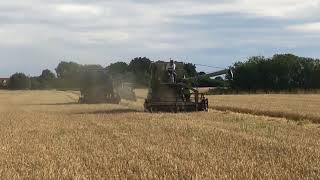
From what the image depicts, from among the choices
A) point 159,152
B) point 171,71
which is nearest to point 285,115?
point 171,71

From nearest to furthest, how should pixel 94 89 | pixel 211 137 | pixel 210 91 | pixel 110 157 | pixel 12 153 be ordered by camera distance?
pixel 110 157 < pixel 12 153 < pixel 211 137 < pixel 94 89 < pixel 210 91

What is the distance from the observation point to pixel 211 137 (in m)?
14.8

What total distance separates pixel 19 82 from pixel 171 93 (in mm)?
116190

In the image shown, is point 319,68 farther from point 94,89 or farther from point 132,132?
point 132,132

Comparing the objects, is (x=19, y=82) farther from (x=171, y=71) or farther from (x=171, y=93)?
(x=171, y=93)

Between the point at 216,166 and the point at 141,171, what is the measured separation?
1.30m

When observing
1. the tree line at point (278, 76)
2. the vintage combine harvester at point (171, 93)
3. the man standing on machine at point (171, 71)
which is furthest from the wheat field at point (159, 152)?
the tree line at point (278, 76)

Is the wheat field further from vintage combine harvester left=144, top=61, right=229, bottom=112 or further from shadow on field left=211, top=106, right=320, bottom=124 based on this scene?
vintage combine harvester left=144, top=61, right=229, bottom=112

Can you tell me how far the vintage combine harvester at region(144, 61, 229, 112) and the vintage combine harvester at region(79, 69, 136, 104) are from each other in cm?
1181

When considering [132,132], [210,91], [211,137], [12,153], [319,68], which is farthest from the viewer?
[319,68]

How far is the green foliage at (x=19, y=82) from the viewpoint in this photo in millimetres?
139500

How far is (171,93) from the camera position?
94.5 ft

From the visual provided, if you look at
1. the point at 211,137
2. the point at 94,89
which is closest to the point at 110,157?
the point at 211,137

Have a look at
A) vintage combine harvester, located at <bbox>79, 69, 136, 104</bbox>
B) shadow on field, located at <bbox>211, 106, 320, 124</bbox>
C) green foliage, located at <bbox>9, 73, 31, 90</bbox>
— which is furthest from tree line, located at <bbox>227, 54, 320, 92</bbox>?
green foliage, located at <bbox>9, 73, 31, 90</bbox>
